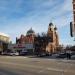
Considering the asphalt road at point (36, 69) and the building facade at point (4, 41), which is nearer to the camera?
the asphalt road at point (36, 69)

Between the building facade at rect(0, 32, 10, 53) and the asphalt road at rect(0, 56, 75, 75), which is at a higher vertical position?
the building facade at rect(0, 32, 10, 53)

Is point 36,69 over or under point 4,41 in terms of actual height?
under

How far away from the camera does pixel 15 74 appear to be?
22.5 metres

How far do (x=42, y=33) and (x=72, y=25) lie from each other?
4373 cm

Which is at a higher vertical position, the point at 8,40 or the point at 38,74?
the point at 8,40

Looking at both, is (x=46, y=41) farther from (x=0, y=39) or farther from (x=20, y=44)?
(x=0, y=39)

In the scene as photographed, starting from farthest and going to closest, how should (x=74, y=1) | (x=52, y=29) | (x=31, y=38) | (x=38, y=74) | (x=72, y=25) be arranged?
1. (x=52, y=29)
2. (x=31, y=38)
3. (x=74, y=1)
4. (x=72, y=25)
5. (x=38, y=74)

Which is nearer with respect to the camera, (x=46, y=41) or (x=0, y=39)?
(x=46, y=41)

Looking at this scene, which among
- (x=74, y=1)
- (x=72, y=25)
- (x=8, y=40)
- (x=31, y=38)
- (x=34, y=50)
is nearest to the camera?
(x=72, y=25)

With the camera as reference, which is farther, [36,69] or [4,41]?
[4,41]

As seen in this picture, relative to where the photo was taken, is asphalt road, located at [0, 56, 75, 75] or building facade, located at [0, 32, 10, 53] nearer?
asphalt road, located at [0, 56, 75, 75]

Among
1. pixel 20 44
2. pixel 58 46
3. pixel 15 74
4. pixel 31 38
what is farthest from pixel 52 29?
pixel 15 74

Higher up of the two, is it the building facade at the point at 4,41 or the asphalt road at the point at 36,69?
the building facade at the point at 4,41

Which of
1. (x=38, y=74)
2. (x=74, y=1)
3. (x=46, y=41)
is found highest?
(x=74, y=1)
